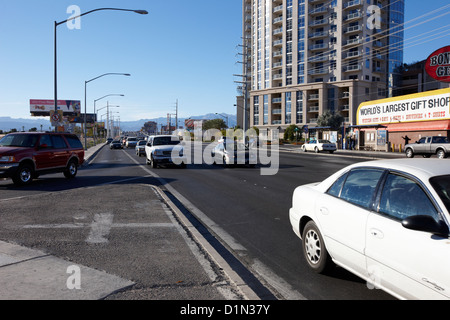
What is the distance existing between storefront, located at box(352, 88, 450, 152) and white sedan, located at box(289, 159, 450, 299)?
3593cm

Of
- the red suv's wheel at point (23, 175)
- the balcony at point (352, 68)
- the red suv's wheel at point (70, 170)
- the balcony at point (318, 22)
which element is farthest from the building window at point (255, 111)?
the red suv's wheel at point (23, 175)

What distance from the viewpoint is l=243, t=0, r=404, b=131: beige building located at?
83562mm

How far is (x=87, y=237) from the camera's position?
658cm

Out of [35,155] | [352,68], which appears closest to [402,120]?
[35,155]

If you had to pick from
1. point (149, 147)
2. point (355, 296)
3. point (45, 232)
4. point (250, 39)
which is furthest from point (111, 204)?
point (250, 39)

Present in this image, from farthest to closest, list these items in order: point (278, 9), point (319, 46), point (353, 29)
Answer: point (278, 9)
point (319, 46)
point (353, 29)

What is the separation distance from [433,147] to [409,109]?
11.9 metres

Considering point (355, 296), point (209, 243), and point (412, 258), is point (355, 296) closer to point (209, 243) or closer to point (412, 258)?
point (412, 258)

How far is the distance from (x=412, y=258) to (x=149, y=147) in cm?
2033

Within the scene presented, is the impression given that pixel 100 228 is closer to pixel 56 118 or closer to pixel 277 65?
pixel 56 118

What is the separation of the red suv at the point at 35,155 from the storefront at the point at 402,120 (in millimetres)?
32659

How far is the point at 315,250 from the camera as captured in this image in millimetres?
5074

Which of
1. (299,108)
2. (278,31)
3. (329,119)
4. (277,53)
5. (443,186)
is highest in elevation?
(278,31)

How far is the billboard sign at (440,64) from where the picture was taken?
33.4m
